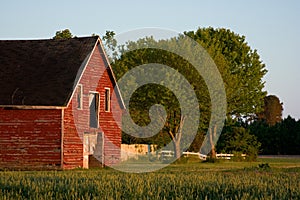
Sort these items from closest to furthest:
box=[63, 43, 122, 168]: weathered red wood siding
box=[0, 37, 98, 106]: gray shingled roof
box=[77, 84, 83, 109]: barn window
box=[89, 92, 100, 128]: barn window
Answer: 1. box=[0, 37, 98, 106]: gray shingled roof
2. box=[63, 43, 122, 168]: weathered red wood siding
3. box=[77, 84, 83, 109]: barn window
4. box=[89, 92, 100, 128]: barn window

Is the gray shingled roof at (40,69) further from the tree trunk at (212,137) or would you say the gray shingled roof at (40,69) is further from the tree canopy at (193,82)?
the tree trunk at (212,137)

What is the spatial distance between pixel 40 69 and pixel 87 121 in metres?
4.75

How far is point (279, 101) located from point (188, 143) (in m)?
81.1

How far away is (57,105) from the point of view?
4050 cm

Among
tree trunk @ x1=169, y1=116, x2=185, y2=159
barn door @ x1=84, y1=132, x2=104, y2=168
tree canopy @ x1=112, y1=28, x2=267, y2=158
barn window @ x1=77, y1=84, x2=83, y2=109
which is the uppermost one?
tree canopy @ x1=112, y1=28, x2=267, y2=158

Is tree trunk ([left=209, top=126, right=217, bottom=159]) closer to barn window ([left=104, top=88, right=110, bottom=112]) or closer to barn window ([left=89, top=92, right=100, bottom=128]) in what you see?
barn window ([left=104, top=88, right=110, bottom=112])

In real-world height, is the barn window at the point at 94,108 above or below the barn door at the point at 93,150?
above

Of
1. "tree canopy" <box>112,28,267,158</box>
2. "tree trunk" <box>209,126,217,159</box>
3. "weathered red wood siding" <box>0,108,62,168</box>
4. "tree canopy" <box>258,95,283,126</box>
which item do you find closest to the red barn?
"weathered red wood siding" <box>0,108,62,168</box>

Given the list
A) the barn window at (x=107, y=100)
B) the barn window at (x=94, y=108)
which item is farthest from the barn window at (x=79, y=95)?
the barn window at (x=107, y=100)

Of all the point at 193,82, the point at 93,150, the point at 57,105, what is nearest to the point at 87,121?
the point at 93,150

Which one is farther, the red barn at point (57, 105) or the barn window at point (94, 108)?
the barn window at point (94, 108)

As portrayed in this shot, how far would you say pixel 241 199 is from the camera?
15.8m

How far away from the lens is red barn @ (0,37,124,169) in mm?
40812

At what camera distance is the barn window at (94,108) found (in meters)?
45.8
